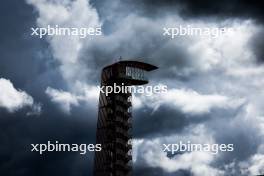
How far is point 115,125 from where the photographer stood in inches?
5659

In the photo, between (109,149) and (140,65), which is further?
(140,65)

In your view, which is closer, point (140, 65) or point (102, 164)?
point (102, 164)

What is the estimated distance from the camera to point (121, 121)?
476ft

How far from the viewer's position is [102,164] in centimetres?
14375

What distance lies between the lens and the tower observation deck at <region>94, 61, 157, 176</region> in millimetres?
143125

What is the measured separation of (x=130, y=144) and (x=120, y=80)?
16139 mm

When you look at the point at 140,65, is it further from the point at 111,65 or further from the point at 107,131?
the point at 107,131

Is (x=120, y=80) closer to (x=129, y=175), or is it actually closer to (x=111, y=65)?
(x=111, y=65)

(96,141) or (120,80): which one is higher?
(120,80)

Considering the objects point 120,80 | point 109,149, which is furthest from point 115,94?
point 109,149

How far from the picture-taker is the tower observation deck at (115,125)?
143 meters

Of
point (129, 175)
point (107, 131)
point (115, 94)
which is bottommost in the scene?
point (129, 175)

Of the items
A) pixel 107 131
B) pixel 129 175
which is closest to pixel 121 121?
pixel 107 131

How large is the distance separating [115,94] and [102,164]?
17.3 meters
